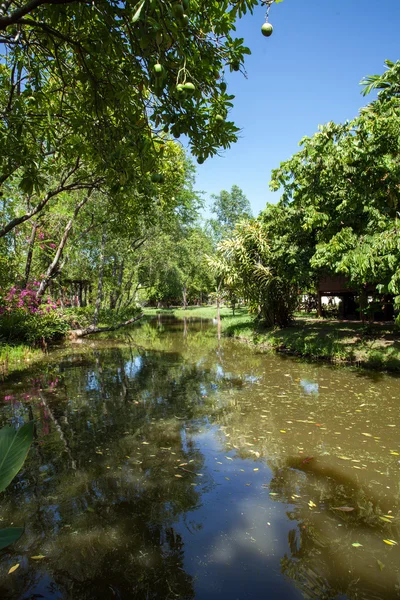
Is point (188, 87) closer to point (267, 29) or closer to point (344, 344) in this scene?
point (267, 29)

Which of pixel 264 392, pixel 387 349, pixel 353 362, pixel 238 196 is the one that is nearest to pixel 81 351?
pixel 264 392

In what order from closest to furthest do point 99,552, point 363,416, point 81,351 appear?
1. point 99,552
2. point 363,416
3. point 81,351

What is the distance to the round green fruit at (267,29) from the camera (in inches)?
115

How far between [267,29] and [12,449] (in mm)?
3494

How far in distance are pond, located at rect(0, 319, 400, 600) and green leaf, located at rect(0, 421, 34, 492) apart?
103 inches

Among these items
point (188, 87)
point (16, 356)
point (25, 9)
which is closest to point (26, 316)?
point (16, 356)

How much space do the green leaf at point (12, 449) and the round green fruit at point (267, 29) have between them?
3404 mm

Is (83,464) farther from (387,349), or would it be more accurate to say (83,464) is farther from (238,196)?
→ (238,196)

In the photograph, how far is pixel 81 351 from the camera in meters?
15.6

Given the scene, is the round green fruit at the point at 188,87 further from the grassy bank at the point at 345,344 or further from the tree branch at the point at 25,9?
the grassy bank at the point at 345,344

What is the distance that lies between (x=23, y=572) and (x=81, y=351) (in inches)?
520

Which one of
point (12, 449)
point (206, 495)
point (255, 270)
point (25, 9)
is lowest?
point (206, 495)

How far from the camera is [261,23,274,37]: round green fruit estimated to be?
293cm

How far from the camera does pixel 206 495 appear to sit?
4.23m
